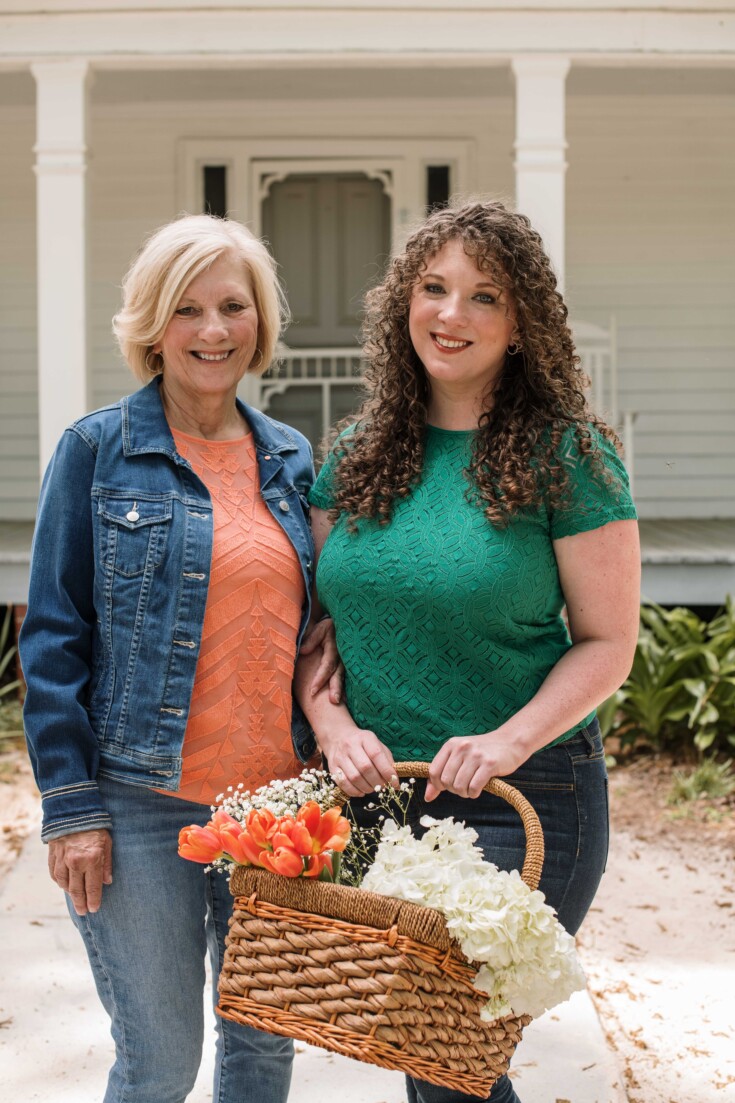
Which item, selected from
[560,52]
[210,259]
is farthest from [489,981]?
[560,52]

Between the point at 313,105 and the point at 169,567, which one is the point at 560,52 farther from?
the point at 169,567

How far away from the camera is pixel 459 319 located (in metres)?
2.09

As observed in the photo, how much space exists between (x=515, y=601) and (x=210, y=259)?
83 centimetres

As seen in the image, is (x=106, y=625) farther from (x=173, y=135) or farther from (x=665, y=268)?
(x=665, y=268)

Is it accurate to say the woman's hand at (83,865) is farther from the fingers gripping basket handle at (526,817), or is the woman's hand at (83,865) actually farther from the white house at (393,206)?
the white house at (393,206)

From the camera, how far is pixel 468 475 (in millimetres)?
2113

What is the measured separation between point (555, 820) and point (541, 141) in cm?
488

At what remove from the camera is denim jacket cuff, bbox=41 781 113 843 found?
2068mm

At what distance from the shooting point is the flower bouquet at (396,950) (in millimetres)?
1665

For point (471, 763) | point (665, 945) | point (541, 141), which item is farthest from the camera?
point (541, 141)

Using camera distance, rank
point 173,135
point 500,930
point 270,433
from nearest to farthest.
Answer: point 500,930, point 270,433, point 173,135

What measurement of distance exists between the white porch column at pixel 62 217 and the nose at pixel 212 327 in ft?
14.2

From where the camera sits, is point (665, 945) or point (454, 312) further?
point (665, 945)

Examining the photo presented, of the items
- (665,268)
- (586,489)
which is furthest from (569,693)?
(665,268)
